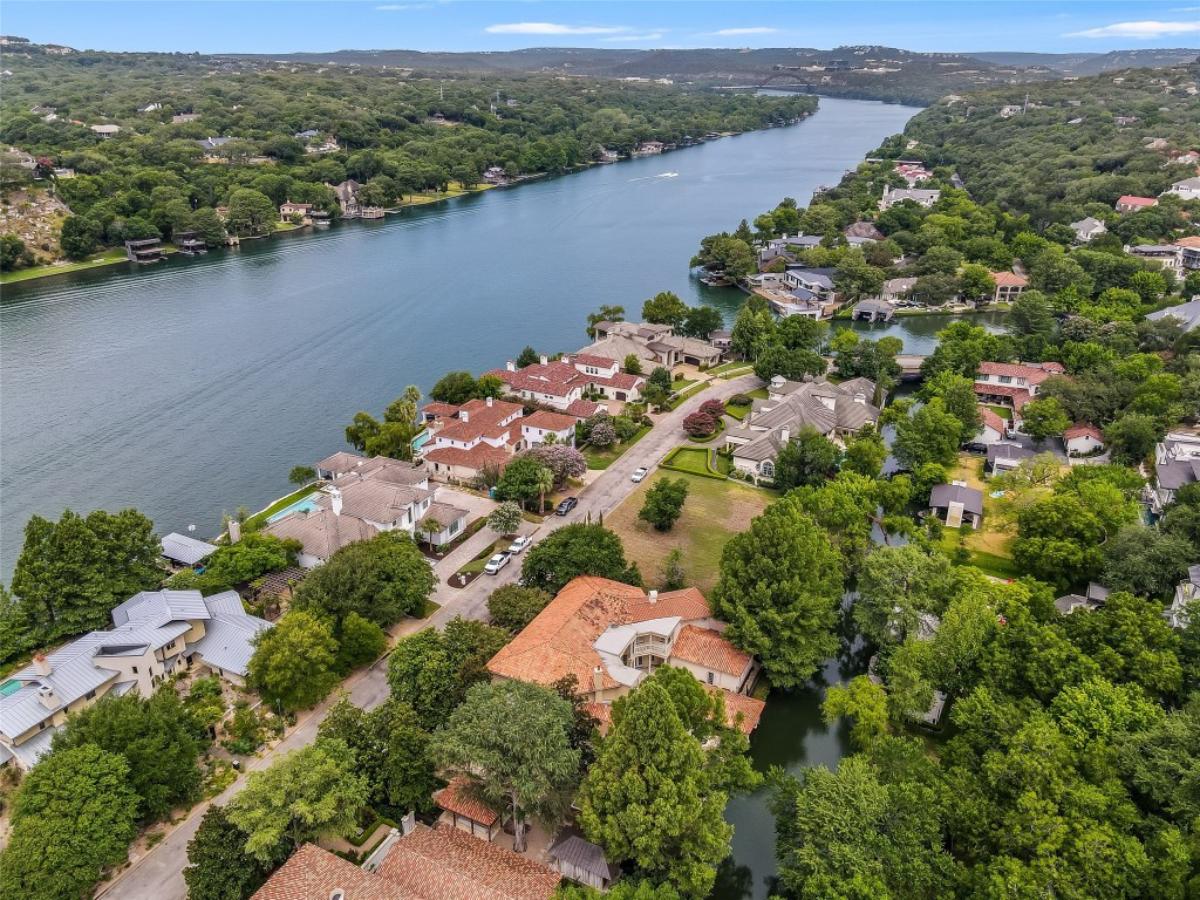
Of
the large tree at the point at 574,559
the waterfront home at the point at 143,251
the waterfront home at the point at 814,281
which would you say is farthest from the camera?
the waterfront home at the point at 143,251

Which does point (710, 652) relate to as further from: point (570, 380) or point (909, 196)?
point (909, 196)

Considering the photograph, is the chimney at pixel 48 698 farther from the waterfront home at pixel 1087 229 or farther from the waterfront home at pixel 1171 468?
the waterfront home at pixel 1087 229

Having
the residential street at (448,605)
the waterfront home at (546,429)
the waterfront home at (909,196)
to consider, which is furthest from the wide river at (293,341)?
the waterfront home at (909,196)

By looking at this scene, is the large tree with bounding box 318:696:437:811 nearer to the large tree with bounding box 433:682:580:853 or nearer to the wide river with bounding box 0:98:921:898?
the large tree with bounding box 433:682:580:853

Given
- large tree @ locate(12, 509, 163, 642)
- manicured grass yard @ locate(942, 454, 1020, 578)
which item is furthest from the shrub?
large tree @ locate(12, 509, 163, 642)

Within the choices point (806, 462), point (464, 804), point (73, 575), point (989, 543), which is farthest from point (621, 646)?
point (989, 543)

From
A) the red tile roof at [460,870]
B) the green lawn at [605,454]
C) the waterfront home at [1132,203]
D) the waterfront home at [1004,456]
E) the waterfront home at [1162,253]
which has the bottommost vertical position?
the green lawn at [605,454]

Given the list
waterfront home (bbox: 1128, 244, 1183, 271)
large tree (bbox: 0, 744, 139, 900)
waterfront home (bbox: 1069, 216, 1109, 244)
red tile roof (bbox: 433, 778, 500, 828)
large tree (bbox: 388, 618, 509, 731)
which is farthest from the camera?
waterfront home (bbox: 1069, 216, 1109, 244)

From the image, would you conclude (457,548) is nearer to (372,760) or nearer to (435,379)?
(372,760)
